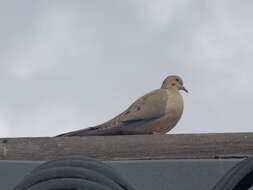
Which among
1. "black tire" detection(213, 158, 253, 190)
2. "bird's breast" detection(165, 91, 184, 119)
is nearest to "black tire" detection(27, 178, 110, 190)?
"black tire" detection(213, 158, 253, 190)

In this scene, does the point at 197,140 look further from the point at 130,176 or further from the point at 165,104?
the point at 165,104

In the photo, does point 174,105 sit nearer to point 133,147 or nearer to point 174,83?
point 174,83

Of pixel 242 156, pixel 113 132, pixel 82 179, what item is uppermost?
pixel 113 132

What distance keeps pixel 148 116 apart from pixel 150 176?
1.66m

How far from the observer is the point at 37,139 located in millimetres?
2031

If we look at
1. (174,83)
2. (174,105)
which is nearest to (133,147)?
(174,105)

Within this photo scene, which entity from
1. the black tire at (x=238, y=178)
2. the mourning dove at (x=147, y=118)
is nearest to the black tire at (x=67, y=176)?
the black tire at (x=238, y=178)

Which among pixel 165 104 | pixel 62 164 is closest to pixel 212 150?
pixel 62 164

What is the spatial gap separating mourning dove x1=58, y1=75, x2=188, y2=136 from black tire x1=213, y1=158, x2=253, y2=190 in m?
1.23

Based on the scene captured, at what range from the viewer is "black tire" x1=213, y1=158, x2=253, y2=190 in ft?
3.99

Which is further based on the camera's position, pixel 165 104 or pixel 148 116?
pixel 165 104

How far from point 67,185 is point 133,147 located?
0.76m

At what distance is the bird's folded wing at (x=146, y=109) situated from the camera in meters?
3.30

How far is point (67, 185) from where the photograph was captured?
122 centimetres
